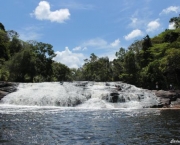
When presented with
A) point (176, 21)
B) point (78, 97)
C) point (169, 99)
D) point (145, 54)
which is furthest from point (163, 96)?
point (176, 21)

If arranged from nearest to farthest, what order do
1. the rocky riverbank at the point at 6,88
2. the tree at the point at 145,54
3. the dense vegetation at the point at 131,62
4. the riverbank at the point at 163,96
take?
the riverbank at the point at 163,96, the rocky riverbank at the point at 6,88, the dense vegetation at the point at 131,62, the tree at the point at 145,54

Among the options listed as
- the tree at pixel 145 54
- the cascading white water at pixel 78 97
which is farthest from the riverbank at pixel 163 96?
the tree at pixel 145 54

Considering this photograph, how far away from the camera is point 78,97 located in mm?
32406

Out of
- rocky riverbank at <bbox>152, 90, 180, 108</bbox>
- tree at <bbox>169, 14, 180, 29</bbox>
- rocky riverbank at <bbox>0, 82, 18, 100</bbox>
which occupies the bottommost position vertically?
rocky riverbank at <bbox>152, 90, 180, 108</bbox>

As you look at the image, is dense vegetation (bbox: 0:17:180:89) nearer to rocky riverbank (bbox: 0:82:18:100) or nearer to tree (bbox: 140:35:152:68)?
tree (bbox: 140:35:152:68)

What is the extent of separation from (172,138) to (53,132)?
5504mm

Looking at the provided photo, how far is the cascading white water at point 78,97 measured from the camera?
3150cm

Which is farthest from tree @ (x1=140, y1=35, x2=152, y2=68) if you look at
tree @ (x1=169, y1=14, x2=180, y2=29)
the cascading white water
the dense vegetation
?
the cascading white water

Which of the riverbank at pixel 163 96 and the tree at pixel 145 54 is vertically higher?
the tree at pixel 145 54

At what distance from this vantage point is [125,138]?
11.4m

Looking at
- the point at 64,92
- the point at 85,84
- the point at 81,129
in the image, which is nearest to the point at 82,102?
the point at 64,92

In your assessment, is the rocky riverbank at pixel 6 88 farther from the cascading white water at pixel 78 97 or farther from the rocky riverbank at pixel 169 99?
the rocky riverbank at pixel 169 99

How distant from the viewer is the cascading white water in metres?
31.5

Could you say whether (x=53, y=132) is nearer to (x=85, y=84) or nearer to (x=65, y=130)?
(x=65, y=130)
